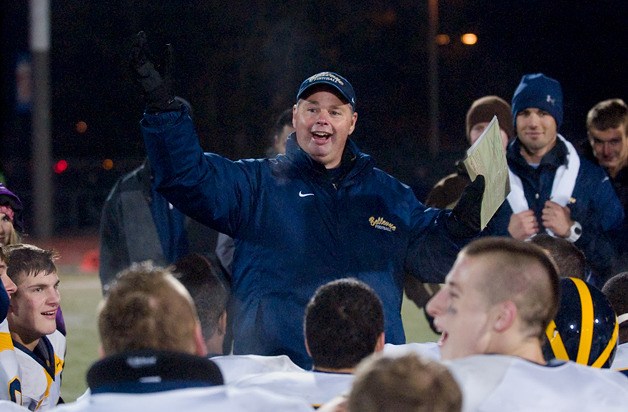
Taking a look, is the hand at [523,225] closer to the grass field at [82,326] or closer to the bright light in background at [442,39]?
the grass field at [82,326]

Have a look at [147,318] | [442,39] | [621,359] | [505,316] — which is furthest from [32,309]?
[442,39]

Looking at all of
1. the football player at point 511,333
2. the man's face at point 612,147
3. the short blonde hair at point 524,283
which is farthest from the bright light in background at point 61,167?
the short blonde hair at point 524,283

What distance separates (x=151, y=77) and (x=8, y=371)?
127 cm

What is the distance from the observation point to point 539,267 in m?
2.85

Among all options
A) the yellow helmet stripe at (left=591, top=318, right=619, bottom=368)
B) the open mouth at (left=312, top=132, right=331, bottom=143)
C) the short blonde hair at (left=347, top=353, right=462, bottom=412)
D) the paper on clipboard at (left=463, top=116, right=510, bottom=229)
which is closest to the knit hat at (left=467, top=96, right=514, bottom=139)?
the paper on clipboard at (left=463, top=116, right=510, bottom=229)

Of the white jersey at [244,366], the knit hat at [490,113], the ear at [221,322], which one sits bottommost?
the ear at [221,322]

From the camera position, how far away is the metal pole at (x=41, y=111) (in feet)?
54.2

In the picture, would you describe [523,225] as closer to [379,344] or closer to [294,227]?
[294,227]

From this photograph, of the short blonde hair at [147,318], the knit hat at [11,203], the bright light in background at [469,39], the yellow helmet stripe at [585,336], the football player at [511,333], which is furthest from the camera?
the bright light in background at [469,39]

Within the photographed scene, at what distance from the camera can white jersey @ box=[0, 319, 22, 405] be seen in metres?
4.00

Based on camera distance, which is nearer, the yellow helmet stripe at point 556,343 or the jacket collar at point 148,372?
the jacket collar at point 148,372

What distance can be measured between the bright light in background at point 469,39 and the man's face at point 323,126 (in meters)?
25.8

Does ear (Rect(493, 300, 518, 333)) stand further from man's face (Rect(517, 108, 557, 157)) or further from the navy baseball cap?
man's face (Rect(517, 108, 557, 157))

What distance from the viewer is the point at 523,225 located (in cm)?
546
